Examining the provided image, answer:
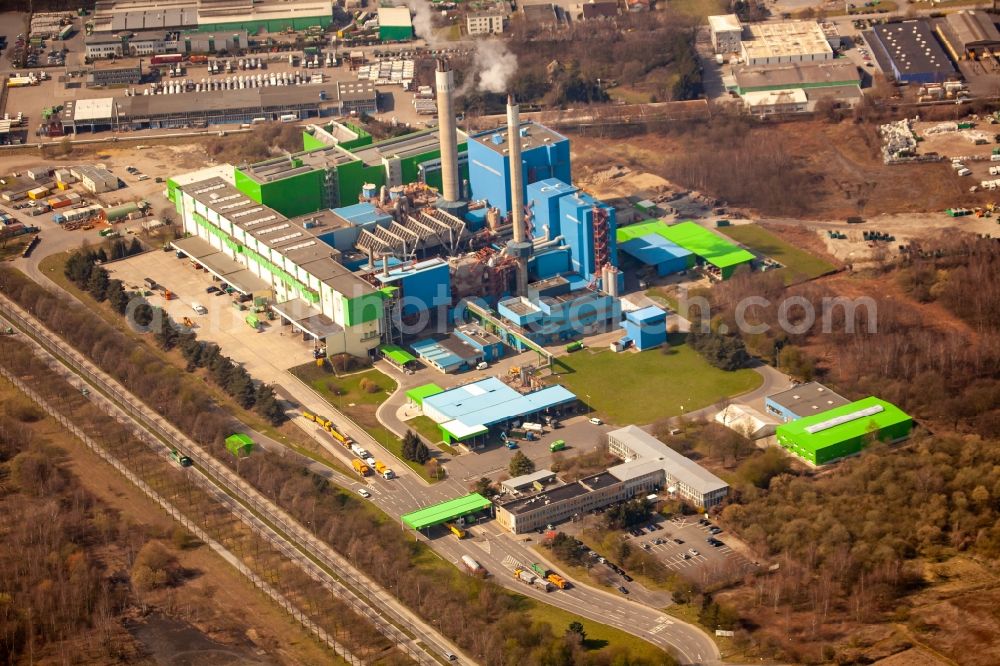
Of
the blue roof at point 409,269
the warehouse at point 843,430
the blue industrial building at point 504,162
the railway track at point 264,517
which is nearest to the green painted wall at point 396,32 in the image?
the blue industrial building at point 504,162

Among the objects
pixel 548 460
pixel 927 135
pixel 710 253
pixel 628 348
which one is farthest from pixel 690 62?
pixel 548 460

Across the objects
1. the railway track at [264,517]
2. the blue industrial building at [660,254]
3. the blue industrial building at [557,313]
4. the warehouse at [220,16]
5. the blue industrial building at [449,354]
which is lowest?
the railway track at [264,517]

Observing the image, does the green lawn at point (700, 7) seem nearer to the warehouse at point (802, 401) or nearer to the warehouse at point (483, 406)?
the warehouse at point (802, 401)

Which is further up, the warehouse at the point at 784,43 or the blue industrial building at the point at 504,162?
the warehouse at the point at 784,43

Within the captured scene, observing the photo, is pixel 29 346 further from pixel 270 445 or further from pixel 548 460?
pixel 548 460

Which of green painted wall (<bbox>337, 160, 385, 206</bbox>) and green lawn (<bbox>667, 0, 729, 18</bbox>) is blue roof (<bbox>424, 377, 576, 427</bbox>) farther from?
green lawn (<bbox>667, 0, 729, 18</bbox>)

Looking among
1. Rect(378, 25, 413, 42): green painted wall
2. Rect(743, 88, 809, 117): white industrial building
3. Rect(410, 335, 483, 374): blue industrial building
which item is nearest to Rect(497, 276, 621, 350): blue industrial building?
Rect(410, 335, 483, 374): blue industrial building
